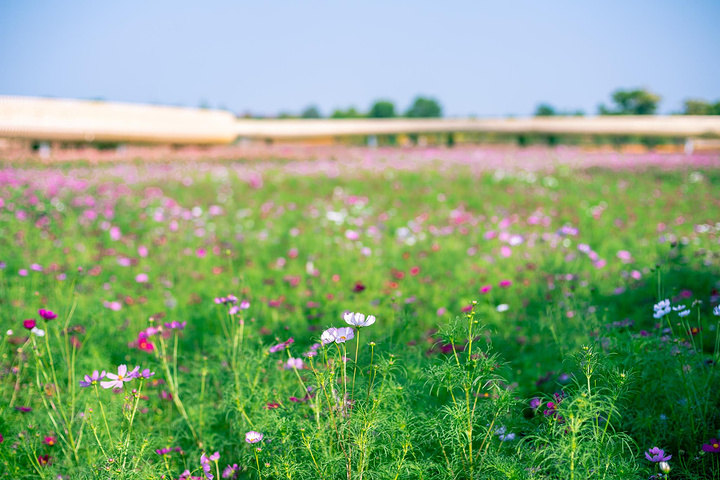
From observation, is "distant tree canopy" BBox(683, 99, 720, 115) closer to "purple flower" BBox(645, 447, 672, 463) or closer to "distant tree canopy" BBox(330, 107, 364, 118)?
"purple flower" BBox(645, 447, 672, 463)

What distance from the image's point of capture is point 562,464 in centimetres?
139

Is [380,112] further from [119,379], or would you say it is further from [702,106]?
[119,379]

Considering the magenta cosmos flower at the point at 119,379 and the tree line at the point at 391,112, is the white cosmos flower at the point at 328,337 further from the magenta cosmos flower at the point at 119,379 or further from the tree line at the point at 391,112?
the tree line at the point at 391,112

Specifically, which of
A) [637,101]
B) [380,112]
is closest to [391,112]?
[380,112]

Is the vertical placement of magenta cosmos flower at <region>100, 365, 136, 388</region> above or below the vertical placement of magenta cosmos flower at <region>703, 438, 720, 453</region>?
above

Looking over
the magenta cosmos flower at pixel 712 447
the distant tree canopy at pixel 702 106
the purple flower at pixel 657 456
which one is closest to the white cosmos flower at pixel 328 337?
the purple flower at pixel 657 456

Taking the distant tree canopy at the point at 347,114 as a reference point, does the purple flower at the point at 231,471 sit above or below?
below

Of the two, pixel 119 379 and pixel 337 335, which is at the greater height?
pixel 337 335

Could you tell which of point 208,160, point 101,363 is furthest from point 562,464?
point 208,160

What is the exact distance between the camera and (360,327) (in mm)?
1300

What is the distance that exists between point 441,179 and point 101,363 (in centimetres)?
713

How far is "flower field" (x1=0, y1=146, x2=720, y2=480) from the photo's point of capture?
1556mm

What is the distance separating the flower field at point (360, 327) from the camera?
61.2 inches

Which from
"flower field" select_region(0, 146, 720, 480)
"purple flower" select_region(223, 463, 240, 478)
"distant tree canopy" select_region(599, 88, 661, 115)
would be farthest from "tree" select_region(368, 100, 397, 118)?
"purple flower" select_region(223, 463, 240, 478)
